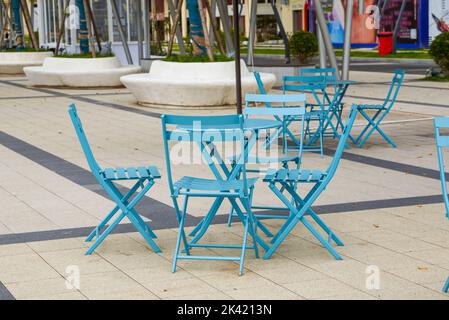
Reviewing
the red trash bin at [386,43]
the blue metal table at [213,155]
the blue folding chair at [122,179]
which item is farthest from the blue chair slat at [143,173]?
the red trash bin at [386,43]

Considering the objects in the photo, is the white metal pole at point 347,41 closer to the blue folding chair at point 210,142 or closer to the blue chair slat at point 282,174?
the blue chair slat at point 282,174

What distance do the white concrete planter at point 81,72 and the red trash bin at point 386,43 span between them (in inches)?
748

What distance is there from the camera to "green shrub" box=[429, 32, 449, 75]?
22703mm

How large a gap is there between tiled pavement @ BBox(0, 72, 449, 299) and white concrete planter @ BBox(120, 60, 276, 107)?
4.01m

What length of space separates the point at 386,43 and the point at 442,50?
655 inches

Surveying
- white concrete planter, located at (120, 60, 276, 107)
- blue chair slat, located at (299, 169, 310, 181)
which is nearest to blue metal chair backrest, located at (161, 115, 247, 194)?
blue chair slat, located at (299, 169, 310, 181)

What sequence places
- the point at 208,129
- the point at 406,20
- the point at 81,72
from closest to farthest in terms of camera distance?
the point at 208,129 < the point at 81,72 < the point at 406,20

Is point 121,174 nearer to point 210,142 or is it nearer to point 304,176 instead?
point 210,142

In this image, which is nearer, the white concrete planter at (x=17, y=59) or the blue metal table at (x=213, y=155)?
the blue metal table at (x=213, y=155)

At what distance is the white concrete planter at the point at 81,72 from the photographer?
867 inches

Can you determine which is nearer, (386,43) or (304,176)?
(304,176)

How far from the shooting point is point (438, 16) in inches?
1697

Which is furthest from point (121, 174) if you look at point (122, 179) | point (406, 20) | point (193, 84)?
point (406, 20)

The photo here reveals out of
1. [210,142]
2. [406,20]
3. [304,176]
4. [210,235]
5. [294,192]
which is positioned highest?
[210,142]
